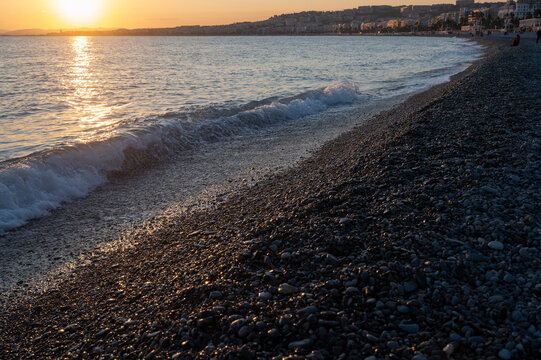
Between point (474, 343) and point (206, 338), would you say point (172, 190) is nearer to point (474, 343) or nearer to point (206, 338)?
point (206, 338)

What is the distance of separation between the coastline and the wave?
3.25 m

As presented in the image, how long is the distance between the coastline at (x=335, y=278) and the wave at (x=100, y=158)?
3252 mm

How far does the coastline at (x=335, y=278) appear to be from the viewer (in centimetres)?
325

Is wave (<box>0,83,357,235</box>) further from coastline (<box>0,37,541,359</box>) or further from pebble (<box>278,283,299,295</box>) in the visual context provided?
pebble (<box>278,283,299,295</box>)

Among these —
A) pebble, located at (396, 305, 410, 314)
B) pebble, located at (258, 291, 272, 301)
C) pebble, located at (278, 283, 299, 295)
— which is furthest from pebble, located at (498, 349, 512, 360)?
pebble, located at (258, 291, 272, 301)

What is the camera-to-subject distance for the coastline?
3.25 meters

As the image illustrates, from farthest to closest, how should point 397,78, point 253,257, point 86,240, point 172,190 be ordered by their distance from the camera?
point 397,78
point 172,190
point 86,240
point 253,257

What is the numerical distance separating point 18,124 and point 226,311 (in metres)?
14.7

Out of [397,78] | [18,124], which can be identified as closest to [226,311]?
[18,124]

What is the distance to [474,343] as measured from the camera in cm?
297

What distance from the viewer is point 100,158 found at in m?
10.4

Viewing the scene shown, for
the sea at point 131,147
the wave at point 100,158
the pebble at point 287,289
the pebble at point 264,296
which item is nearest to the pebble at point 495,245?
the pebble at point 287,289

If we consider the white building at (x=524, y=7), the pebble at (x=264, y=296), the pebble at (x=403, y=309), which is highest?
the white building at (x=524, y=7)

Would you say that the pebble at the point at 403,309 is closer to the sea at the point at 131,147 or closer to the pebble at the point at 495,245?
the pebble at the point at 495,245
